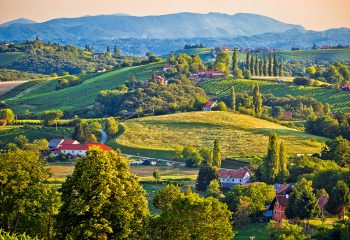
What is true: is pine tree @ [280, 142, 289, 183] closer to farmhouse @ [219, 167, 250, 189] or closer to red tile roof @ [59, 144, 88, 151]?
farmhouse @ [219, 167, 250, 189]

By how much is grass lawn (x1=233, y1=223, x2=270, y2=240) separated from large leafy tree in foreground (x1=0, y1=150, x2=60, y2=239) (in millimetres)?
15963

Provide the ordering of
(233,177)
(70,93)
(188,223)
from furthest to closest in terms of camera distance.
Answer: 1. (70,93)
2. (233,177)
3. (188,223)

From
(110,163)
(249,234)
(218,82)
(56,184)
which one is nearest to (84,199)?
(110,163)

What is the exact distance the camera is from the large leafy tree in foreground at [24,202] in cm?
3491

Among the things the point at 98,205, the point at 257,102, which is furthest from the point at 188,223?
the point at 257,102

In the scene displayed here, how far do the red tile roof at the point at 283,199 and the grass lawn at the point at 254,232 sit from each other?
2.62m

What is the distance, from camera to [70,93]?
14938 centimetres

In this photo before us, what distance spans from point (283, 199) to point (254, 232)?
5.54 metres

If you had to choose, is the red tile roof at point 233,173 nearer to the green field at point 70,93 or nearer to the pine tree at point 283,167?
the pine tree at point 283,167

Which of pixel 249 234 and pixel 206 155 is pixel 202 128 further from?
pixel 249 234

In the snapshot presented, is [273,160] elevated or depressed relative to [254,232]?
elevated

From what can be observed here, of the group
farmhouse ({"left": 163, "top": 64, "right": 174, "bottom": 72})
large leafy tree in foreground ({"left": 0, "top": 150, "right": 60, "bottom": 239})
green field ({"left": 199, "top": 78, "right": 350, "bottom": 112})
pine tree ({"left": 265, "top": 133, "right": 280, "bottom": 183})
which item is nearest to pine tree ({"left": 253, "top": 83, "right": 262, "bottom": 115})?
green field ({"left": 199, "top": 78, "right": 350, "bottom": 112})

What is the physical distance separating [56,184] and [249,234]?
76.2 feet

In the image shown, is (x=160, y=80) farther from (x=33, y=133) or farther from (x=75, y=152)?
(x=75, y=152)
